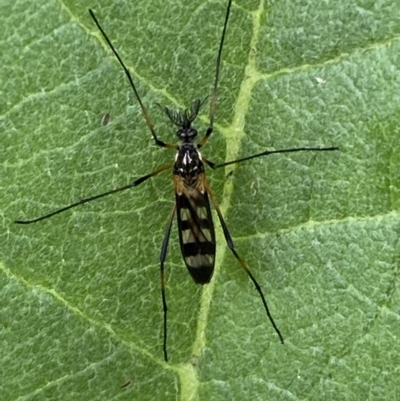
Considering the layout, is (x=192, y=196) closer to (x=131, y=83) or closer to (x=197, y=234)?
(x=197, y=234)

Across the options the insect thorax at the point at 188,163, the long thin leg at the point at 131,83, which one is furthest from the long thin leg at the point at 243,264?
the long thin leg at the point at 131,83

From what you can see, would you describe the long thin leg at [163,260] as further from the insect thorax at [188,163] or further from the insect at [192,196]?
the insect thorax at [188,163]

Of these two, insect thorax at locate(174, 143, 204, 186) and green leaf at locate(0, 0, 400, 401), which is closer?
green leaf at locate(0, 0, 400, 401)

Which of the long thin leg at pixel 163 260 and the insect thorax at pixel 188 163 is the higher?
the insect thorax at pixel 188 163

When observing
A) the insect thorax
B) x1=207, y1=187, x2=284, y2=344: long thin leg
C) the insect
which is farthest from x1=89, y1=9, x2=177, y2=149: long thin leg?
x1=207, y1=187, x2=284, y2=344: long thin leg

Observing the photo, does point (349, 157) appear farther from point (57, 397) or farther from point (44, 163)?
point (57, 397)

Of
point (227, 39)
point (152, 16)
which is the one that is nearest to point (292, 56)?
point (227, 39)

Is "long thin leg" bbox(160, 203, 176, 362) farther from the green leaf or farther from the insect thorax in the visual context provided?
the insect thorax
